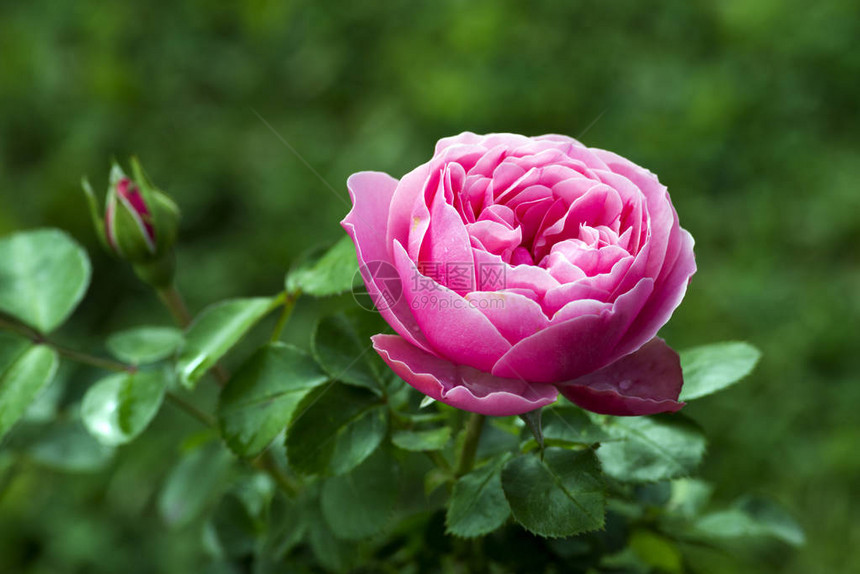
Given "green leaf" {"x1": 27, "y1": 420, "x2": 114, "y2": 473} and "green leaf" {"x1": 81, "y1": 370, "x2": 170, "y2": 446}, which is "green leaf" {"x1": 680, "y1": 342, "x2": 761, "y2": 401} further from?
"green leaf" {"x1": 27, "y1": 420, "x2": 114, "y2": 473}

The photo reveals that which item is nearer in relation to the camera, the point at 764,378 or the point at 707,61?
the point at 764,378

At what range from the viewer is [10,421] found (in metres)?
0.48

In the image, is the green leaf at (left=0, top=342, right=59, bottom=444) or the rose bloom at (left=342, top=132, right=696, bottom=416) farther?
the green leaf at (left=0, top=342, right=59, bottom=444)

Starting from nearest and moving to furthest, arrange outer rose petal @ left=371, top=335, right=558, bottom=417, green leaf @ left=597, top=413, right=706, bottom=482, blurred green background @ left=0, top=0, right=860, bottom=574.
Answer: outer rose petal @ left=371, top=335, right=558, bottom=417 → green leaf @ left=597, top=413, right=706, bottom=482 → blurred green background @ left=0, top=0, right=860, bottom=574

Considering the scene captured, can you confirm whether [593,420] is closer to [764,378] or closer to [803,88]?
[764,378]

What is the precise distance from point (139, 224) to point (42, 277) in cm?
9

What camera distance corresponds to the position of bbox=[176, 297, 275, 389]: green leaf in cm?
47

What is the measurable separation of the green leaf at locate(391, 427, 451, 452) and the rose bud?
0.24 meters

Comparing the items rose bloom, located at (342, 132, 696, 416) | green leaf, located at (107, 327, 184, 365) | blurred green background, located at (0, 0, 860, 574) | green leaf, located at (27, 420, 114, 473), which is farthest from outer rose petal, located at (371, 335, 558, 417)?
blurred green background, located at (0, 0, 860, 574)

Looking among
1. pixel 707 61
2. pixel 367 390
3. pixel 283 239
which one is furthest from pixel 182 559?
pixel 707 61

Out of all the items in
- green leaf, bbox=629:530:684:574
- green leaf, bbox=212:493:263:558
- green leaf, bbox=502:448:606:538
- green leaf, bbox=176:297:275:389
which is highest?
green leaf, bbox=176:297:275:389

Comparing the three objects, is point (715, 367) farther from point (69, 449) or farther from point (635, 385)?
point (69, 449)

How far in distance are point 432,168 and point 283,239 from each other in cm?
117

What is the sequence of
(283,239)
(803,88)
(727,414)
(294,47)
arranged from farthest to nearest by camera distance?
(294,47), (803,88), (283,239), (727,414)
